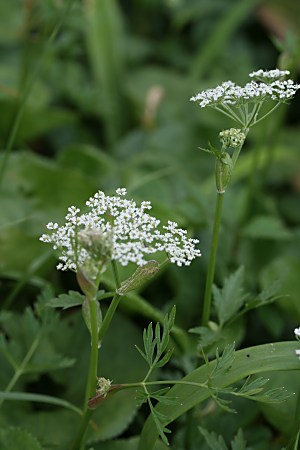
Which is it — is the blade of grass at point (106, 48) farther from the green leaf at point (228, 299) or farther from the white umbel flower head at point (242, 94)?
the white umbel flower head at point (242, 94)

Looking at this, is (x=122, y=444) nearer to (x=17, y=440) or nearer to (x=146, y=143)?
(x=17, y=440)

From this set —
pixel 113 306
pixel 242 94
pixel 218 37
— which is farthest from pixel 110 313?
pixel 218 37

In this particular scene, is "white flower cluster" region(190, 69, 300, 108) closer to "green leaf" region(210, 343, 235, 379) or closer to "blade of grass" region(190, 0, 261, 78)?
"green leaf" region(210, 343, 235, 379)

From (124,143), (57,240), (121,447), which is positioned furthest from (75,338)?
(124,143)

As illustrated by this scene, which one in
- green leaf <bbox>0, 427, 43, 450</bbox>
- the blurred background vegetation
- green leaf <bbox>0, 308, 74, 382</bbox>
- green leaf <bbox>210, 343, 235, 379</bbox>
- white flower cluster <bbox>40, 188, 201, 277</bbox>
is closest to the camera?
white flower cluster <bbox>40, 188, 201, 277</bbox>

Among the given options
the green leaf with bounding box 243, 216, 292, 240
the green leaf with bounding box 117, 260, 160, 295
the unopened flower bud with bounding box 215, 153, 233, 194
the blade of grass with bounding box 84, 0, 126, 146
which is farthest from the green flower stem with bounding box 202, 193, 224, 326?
the blade of grass with bounding box 84, 0, 126, 146

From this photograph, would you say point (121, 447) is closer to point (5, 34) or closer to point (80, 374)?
point (80, 374)
